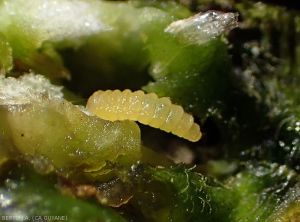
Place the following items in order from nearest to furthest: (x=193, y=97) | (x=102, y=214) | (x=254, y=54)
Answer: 1. (x=102, y=214)
2. (x=193, y=97)
3. (x=254, y=54)

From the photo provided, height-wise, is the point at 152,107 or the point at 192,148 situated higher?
the point at 152,107

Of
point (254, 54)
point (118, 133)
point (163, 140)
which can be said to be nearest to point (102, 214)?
point (118, 133)

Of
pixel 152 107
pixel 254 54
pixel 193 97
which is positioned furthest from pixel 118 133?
pixel 254 54

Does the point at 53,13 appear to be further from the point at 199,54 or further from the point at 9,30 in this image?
the point at 199,54

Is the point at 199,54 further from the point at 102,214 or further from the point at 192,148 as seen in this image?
the point at 102,214

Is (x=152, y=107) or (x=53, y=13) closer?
(x=152, y=107)

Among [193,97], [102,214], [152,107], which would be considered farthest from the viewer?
[193,97]
